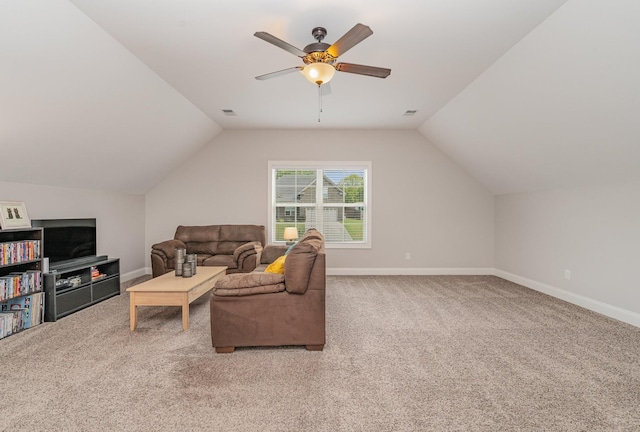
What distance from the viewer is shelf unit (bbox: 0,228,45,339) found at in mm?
3254

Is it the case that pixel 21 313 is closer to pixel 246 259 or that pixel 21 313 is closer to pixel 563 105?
pixel 246 259

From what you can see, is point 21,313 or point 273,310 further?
point 21,313

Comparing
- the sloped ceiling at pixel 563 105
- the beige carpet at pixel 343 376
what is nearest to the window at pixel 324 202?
the sloped ceiling at pixel 563 105

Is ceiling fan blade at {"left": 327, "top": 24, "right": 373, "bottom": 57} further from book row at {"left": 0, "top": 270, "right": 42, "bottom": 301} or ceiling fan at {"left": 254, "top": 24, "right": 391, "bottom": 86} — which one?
book row at {"left": 0, "top": 270, "right": 42, "bottom": 301}

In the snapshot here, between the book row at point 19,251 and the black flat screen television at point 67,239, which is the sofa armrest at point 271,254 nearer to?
the black flat screen television at point 67,239

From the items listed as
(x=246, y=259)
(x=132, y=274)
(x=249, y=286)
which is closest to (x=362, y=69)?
(x=249, y=286)

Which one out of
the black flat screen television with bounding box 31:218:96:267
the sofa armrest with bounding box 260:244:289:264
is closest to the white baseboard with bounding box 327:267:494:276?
the sofa armrest with bounding box 260:244:289:264

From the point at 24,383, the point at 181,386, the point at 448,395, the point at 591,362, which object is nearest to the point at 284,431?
the point at 181,386

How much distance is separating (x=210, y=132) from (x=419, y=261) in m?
4.55

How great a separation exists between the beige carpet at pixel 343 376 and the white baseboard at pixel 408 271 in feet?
7.96

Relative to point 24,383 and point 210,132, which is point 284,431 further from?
point 210,132

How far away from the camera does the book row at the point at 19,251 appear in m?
3.27

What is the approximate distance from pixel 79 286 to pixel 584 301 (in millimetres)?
6217

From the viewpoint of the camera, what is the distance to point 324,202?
6.54m
